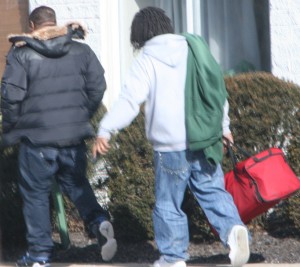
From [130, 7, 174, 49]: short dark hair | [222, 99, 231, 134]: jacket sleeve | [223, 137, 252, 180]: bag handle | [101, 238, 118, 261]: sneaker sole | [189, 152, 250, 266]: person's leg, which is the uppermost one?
[130, 7, 174, 49]: short dark hair

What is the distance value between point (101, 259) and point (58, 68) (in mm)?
1541

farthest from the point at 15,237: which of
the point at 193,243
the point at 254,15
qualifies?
the point at 254,15

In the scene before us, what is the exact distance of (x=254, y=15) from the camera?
28.7ft

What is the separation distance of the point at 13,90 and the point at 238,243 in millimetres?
1830

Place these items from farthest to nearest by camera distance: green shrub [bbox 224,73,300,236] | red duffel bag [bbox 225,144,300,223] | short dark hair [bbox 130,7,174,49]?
green shrub [bbox 224,73,300,236], red duffel bag [bbox 225,144,300,223], short dark hair [bbox 130,7,174,49]

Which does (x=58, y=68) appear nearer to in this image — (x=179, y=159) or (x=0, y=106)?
(x=0, y=106)

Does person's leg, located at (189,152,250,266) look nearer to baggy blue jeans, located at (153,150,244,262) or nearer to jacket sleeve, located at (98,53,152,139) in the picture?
baggy blue jeans, located at (153,150,244,262)

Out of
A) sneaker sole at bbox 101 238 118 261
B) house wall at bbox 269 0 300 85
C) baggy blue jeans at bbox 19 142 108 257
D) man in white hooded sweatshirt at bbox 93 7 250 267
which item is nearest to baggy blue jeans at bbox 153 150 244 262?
man in white hooded sweatshirt at bbox 93 7 250 267

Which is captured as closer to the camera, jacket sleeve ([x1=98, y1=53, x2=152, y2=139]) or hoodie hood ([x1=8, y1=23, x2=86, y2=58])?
jacket sleeve ([x1=98, y1=53, x2=152, y2=139])

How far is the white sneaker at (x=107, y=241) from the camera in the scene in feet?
23.5

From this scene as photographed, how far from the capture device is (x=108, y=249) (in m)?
7.17

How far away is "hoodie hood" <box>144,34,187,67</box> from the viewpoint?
6555mm

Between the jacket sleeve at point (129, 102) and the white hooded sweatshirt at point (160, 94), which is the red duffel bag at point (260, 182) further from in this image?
the jacket sleeve at point (129, 102)

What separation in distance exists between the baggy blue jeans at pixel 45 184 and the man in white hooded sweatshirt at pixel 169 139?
0.56 m
